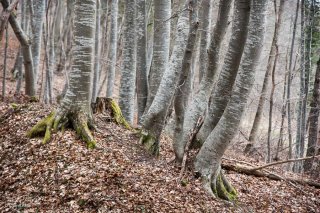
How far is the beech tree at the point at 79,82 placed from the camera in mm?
6566

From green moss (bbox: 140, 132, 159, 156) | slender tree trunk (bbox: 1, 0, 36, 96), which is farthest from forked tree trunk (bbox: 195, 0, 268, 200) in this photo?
slender tree trunk (bbox: 1, 0, 36, 96)

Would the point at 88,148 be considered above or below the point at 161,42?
below

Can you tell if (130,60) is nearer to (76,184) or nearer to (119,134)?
(119,134)

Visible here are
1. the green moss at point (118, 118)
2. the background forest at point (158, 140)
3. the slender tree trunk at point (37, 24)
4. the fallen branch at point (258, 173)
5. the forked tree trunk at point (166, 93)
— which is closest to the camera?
the background forest at point (158, 140)

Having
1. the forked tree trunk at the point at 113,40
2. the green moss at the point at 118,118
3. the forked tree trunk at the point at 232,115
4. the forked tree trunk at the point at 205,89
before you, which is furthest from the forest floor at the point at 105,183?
the forked tree trunk at the point at 113,40

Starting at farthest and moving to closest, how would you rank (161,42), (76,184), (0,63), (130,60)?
(0,63), (130,60), (161,42), (76,184)

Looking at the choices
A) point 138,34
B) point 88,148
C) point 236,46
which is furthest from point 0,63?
point 236,46

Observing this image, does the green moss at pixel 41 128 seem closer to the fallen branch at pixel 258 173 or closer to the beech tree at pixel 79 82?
the beech tree at pixel 79 82

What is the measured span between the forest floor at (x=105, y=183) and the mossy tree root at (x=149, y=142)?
20 centimetres

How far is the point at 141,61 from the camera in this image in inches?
381

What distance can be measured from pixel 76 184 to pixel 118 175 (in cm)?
71

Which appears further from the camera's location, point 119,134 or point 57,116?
point 119,134

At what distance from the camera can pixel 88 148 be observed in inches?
251

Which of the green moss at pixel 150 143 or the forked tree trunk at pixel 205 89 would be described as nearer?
the forked tree trunk at pixel 205 89
